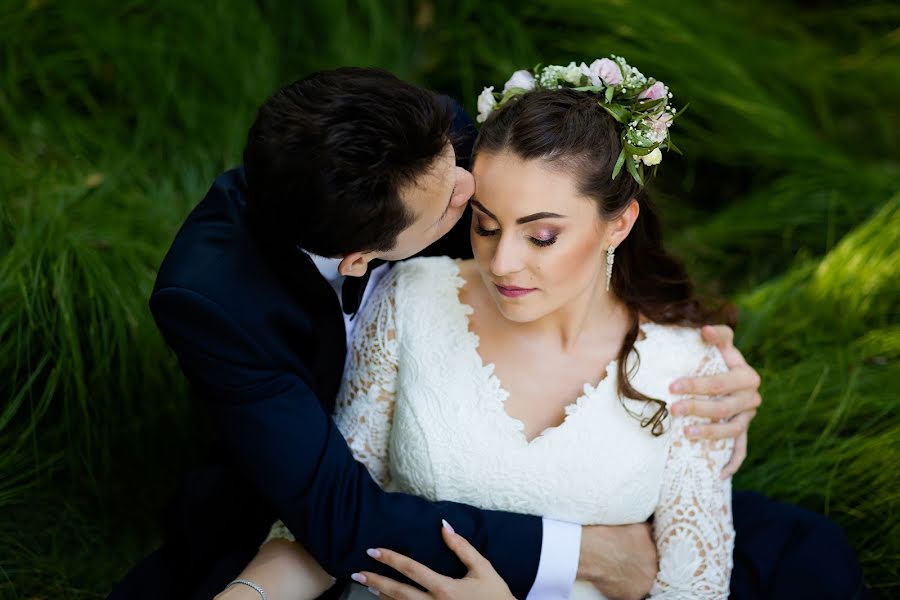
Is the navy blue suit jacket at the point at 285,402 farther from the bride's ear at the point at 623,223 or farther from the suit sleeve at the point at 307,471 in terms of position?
the bride's ear at the point at 623,223

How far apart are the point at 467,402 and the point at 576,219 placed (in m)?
0.59

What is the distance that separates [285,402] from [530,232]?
2.53 ft

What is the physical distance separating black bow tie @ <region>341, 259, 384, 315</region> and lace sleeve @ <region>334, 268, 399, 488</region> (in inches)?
2.5

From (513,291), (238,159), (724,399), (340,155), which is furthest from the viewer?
(238,159)

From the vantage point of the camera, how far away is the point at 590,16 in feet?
13.8

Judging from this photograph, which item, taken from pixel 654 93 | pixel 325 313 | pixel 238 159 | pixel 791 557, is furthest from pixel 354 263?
pixel 238 159

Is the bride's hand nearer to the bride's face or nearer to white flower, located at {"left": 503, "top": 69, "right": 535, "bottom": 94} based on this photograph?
the bride's face

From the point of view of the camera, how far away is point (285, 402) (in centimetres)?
228

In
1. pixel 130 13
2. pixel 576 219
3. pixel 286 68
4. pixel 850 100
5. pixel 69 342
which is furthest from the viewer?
pixel 850 100

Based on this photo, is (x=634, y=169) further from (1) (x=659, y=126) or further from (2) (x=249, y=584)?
(2) (x=249, y=584)

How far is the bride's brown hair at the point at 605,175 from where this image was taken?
229cm

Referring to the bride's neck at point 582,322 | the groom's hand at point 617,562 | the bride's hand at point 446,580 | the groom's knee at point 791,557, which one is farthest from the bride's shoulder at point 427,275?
the groom's knee at point 791,557

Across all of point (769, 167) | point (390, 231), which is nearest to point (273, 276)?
point (390, 231)

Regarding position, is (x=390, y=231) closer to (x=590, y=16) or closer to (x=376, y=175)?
(x=376, y=175)
